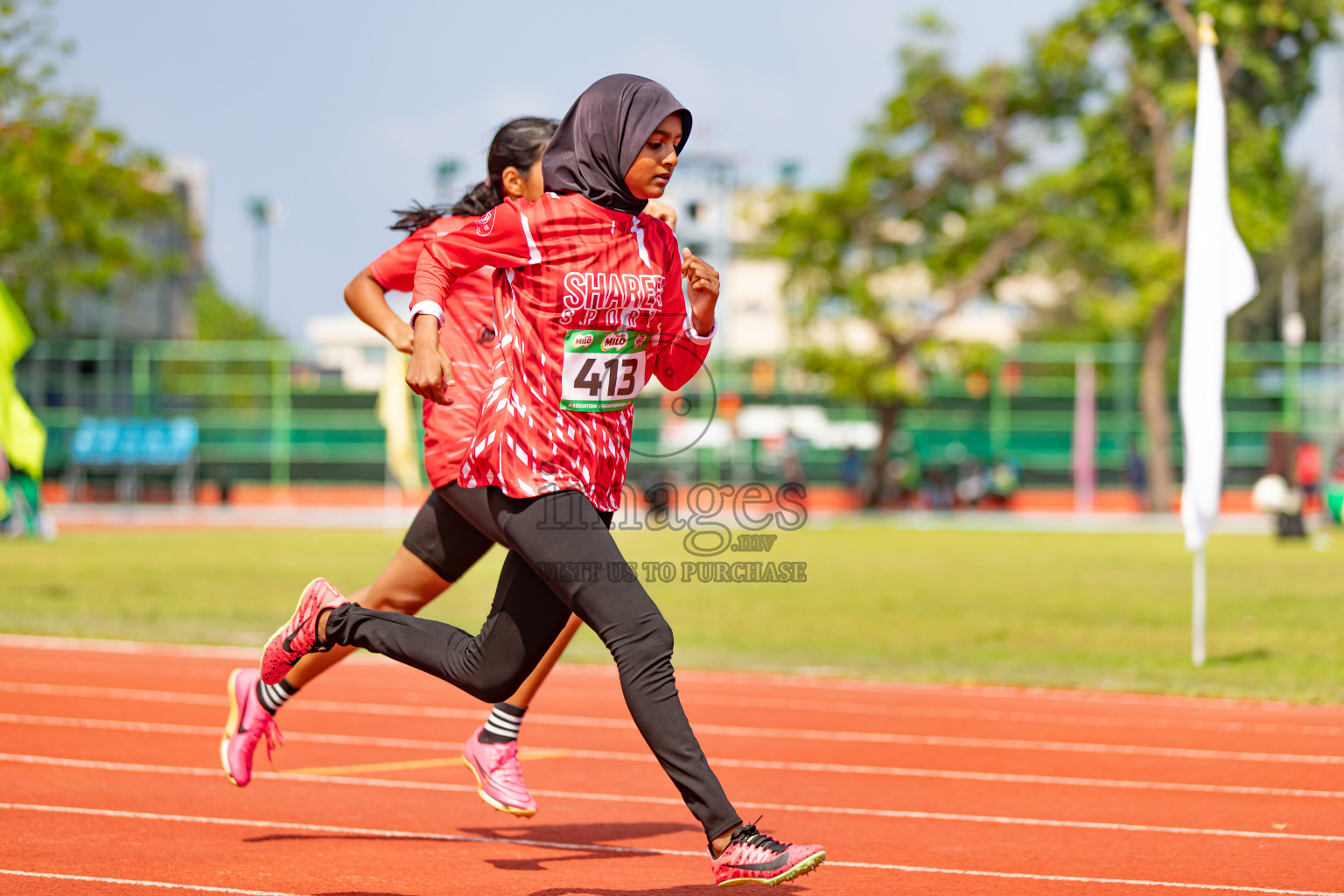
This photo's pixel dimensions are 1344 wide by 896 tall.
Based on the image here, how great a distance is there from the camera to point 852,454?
130 ft

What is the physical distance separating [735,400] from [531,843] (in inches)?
1386

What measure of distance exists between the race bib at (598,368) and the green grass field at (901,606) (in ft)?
21.3

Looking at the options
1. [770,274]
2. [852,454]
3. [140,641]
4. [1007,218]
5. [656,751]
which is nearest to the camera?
[656,751]

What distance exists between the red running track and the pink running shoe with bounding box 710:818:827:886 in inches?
25.9

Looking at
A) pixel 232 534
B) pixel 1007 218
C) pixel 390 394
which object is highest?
pixel 1007 218

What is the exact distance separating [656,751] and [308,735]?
12.8ft

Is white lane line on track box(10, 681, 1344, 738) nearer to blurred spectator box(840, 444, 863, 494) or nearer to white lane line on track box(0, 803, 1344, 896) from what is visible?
white lane line on track box(0, 803, 1344, 896)

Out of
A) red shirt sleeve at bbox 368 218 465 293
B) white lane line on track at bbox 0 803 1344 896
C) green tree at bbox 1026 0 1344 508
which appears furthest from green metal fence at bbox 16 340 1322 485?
red shirt sleeve at bbox 368 218 465 293

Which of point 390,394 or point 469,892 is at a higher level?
point 390,394

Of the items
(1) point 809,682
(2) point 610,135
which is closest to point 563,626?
(2) point 610,135

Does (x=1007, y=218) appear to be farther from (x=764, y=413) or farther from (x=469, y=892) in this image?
(x=469, y=892)

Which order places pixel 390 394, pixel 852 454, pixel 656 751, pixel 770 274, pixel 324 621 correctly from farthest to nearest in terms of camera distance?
pixel 770 274
pixel 852 454
pixel 390 394
pixel 324 621
pixel 656 751

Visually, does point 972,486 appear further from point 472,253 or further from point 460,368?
point 472,253

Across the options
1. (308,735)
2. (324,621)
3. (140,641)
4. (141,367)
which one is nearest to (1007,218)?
(141,367)
